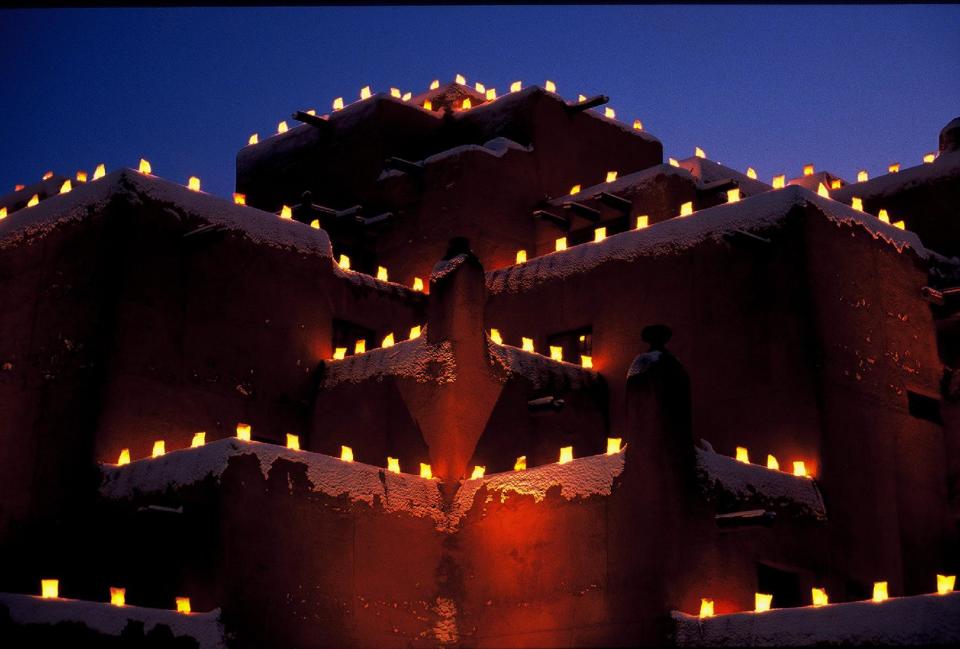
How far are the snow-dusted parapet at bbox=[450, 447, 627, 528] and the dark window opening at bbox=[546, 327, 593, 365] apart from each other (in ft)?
12.6

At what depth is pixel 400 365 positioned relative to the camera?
1794cm

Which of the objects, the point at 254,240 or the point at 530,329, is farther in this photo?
the point at 530,329

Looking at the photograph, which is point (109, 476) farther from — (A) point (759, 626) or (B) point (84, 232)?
(A) point (759, 626)

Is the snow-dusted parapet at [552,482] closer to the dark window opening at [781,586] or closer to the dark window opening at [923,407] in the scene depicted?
the dark window opening at [781,586]

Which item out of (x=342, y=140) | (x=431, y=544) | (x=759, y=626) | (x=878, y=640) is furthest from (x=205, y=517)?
(x=342, y=140)

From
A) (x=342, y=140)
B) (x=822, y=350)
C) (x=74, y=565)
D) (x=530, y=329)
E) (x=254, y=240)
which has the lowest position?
(x=74, y=565)

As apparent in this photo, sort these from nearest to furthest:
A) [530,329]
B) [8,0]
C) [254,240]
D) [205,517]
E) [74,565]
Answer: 1. [8,0]
2. [205,517]
3. [74,565]
4. [254,240]
5. [530,329]

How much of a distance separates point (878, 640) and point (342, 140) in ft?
53.8

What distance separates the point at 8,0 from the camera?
9.29ft

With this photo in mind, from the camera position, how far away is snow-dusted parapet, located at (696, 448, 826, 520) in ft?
49.4

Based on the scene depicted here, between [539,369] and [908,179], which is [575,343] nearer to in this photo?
[539,369]

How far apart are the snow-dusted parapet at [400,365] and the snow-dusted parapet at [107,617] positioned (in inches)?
206

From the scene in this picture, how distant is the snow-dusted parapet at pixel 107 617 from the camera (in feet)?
43.4

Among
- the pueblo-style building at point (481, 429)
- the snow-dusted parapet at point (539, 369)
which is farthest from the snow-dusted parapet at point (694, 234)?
the snow-dusted parapet at point (539, 369)
